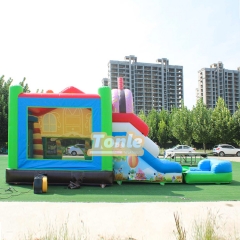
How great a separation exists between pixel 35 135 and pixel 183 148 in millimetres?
17151

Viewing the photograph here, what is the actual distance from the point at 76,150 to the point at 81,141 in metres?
0.32

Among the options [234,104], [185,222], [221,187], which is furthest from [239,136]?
[234,104]

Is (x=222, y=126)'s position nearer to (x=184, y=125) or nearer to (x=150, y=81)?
(x=184, y=125)

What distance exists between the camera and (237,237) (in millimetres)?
4051

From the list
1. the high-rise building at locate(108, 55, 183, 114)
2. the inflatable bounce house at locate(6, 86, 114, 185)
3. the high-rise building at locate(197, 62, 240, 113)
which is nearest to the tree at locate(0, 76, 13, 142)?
the inflatable bounce house at locate(6, 86, 114, 185)

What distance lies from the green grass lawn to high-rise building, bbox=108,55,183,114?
7120 cm

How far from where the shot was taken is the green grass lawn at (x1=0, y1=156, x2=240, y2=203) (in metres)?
6.82

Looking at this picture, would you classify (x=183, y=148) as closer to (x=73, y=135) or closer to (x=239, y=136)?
(x=239, y=136)

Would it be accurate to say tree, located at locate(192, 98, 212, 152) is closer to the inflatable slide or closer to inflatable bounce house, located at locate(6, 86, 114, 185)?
the inflatable slide

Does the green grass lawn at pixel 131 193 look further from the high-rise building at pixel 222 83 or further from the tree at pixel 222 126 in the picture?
the high-rise building at pixel 222 83

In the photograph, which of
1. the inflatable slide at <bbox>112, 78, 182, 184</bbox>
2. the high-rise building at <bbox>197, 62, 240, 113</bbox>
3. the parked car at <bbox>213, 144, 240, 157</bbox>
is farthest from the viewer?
the high-rise building at <bbox>197, 62, 240, 113</bbox>

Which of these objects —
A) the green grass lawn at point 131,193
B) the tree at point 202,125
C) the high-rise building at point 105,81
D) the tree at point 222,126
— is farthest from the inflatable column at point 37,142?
the high-rise building at point 105,81

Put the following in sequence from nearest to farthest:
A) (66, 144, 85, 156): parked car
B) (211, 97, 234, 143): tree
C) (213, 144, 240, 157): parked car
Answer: (66, 144, 85, 156): parked car, (213, 144, 240, 157): parked car, (211, 97, 234, 143): tree

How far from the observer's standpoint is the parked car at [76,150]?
8950 millimetres
